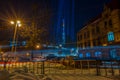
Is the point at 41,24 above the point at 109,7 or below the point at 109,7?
below

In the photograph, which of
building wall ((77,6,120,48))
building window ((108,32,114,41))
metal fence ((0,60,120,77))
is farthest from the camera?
building window ((108,32,114,41))

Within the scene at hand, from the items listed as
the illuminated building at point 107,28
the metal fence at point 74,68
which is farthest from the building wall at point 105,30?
the metal fence at point 74,68

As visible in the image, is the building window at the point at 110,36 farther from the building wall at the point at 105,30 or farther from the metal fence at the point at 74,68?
the metal fence at the point at 74,68

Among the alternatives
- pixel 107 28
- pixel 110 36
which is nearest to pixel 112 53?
pixel 110 36

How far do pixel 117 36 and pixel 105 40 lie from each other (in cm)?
425

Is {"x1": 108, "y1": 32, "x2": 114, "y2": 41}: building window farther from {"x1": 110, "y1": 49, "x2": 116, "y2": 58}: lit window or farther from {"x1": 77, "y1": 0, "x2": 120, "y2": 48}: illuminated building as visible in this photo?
{"x1": 110, "y1": 49, "x2": 116, "y2": 58}: lit window

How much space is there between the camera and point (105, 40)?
3341cm

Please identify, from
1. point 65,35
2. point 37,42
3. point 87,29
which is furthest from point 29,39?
point 65,35

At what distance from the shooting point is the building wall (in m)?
29.8

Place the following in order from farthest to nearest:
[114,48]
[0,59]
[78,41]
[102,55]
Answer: [78,41], [102,55], [114,48], [0,59]

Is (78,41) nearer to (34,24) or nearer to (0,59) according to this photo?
(34,24)

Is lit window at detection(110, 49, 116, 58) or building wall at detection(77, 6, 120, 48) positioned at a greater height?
building wall at detection(77, 6, 120, 48)

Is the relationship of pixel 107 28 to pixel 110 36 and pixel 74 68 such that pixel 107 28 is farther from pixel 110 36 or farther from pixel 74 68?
pixel 74 68

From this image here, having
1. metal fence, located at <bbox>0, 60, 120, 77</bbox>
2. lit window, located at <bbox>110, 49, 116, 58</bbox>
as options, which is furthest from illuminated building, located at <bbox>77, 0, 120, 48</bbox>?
metal fence, located at <bbox>0, 60, 120, 77</bbox>
